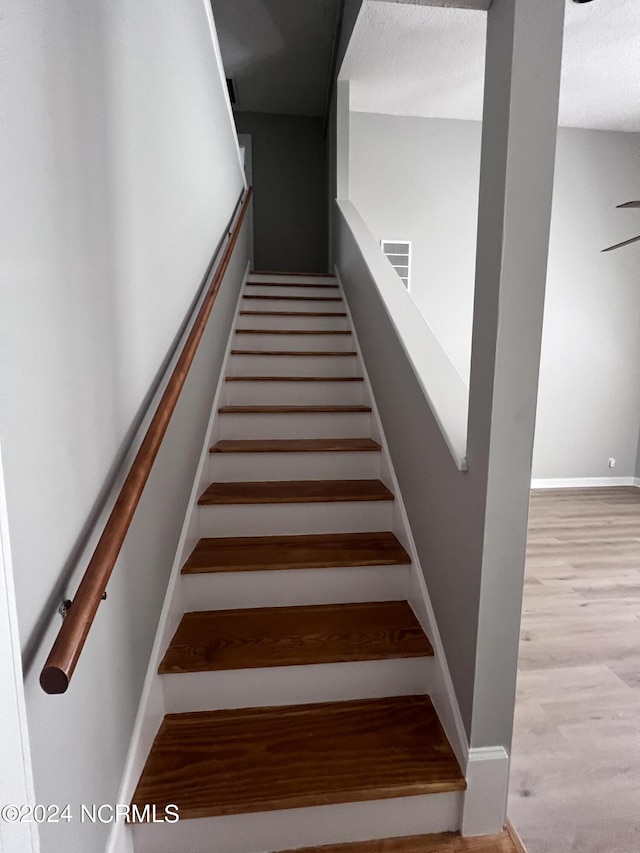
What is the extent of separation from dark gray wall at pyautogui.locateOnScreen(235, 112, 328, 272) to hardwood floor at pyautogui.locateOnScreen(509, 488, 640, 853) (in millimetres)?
3930

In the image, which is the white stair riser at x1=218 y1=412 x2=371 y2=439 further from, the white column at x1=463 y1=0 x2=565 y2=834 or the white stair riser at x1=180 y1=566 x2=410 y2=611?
the white column at x1=463 y1=0 x2=565 y2=834

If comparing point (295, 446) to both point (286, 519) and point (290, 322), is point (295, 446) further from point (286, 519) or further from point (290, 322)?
point (290, 322)

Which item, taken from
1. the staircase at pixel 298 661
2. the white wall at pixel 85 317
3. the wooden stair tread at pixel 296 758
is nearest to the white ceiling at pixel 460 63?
the white wall at pixel 85 317

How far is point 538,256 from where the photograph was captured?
1.10 metres

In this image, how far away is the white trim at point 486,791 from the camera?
1245 mm

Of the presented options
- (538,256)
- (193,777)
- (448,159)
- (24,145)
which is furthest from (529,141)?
(448,159)

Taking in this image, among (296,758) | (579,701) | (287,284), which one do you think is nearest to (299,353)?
(287,284)

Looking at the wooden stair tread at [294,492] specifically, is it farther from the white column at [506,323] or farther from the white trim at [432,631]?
the white column at [506,323]

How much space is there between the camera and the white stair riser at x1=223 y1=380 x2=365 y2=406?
257 cm

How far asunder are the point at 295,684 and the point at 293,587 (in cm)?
33

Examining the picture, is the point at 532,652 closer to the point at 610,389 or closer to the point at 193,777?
the point at 193,777

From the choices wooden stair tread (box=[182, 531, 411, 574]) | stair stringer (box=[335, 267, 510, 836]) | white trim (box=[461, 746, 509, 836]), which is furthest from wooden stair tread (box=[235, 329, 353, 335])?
white trim (box=[461, 746, 509, 836])

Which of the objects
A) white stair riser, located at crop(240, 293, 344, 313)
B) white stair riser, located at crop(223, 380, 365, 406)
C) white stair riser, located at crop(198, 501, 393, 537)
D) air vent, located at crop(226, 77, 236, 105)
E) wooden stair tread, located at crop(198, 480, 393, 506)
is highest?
air vent, located at crop(226, 77, 236, 105)

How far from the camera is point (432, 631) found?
58.9 inches
